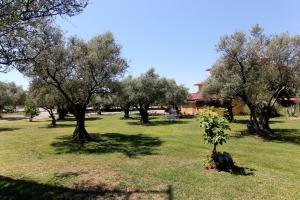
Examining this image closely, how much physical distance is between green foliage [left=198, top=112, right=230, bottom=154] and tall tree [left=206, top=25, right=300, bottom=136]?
39.1ft

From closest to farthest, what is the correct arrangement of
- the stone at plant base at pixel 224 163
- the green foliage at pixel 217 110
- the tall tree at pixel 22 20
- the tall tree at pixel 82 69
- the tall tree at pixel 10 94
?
the tall tree at pixel 22 20
the stone at plant base at pixel 224 163
the green foliage at pixel 217 110
the tall tree at pixel 82 69
the tall tree at pixel 10 94

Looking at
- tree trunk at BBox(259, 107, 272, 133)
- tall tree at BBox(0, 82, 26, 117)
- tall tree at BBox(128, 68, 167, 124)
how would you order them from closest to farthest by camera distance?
1. tree trunk at BBox(259, 107, 272, 133)
2. tall tree at BBox(128, 68, 167, 124)
3. tall tree at BBox(0, 82, 26, 117)

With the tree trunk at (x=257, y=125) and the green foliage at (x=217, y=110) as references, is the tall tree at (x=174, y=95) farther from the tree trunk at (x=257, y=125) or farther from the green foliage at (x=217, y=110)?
the green foliage at (x=217, y=110)

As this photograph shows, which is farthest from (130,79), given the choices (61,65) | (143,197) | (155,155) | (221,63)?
(143,197)

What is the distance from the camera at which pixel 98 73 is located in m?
21.7

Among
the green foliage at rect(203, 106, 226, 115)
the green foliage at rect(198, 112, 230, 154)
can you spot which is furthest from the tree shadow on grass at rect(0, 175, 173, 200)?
the green foliage at rect(203, 106, 226, 115)

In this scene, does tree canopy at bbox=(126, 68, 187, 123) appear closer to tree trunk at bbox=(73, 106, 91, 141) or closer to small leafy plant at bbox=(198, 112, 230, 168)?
tree trunk at bbox=(73, 106, 91, 141)

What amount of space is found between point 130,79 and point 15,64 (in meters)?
28.8

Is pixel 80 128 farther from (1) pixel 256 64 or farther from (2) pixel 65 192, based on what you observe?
(1) pixel 256 64

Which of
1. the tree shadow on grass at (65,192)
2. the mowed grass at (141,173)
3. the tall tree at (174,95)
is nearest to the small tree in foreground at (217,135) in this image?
the mowed grass at (141,173)

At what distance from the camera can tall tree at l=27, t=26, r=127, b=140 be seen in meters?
20.4

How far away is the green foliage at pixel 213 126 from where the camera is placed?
12.2 meters

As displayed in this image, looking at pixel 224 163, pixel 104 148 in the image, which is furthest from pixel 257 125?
pixel 224 163

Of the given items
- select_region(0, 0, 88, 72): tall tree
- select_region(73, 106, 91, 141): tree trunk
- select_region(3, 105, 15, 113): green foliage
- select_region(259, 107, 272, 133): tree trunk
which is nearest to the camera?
select_region(0, 0, 88, 72): tall tree
